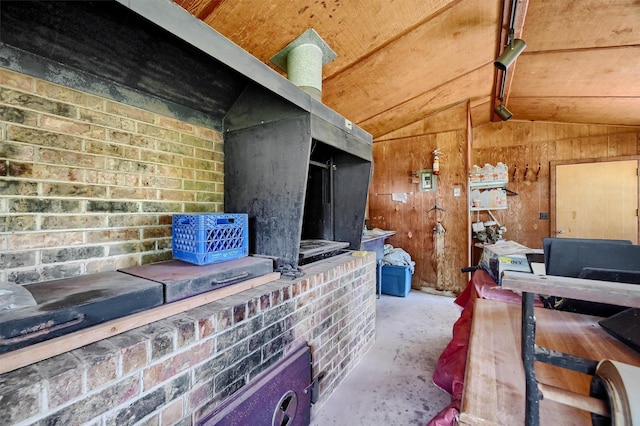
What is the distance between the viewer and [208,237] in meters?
1.31

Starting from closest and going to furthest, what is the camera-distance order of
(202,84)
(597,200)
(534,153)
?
1. (202,84)
2. (597,200)
3. (534,153)

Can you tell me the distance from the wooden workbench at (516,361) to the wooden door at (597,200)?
12.4 ft

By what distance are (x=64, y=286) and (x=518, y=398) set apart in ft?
5.22

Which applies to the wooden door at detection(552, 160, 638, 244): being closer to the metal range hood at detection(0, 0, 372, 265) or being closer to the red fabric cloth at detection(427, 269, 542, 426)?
the red fabric cloth at detection(427, 269, 542, 426)

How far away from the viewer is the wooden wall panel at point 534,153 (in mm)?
4041

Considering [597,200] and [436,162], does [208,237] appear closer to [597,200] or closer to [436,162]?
[436,162]

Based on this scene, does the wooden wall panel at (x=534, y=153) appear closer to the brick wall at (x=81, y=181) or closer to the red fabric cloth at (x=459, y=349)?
the red fabric cloth at (x=459, y=349)

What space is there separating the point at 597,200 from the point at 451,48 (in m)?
3.52


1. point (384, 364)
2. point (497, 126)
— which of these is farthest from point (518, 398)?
point (497, 126)

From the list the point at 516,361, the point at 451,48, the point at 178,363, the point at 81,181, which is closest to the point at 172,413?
the point at 178,363

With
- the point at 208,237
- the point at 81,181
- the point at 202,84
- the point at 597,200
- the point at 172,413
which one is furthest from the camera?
the point at 597,200

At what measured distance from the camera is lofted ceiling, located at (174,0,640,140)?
1.71 metres

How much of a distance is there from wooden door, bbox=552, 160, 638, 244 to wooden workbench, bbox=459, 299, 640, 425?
3.78m

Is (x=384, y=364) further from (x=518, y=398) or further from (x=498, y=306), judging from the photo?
(x=518, y=398)
